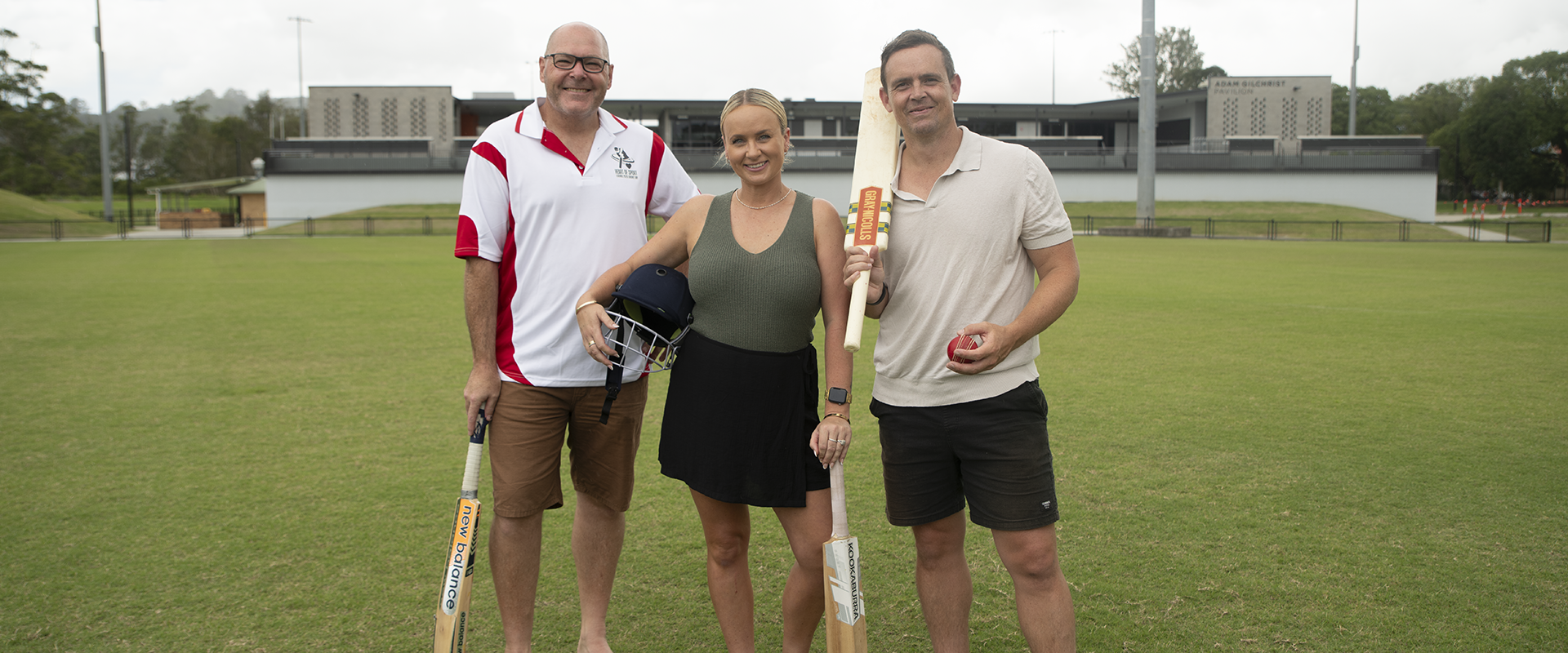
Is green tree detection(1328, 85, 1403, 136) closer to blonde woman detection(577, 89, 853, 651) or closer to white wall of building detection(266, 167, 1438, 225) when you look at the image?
white wall of building detection(266, 167, 1438, 225)

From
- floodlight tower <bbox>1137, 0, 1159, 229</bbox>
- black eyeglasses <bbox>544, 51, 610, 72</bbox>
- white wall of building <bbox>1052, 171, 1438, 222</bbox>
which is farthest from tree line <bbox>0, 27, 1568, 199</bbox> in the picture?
black eyeglasses <bbox>544, 51, 610, 72</bbox>

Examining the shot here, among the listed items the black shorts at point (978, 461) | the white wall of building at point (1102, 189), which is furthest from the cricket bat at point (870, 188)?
the white wall of building at point (1102, 189)

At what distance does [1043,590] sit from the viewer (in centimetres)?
274

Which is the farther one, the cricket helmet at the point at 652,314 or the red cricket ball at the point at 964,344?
the cricket helmet at the point at 652,314

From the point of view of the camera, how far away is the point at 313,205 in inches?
1896

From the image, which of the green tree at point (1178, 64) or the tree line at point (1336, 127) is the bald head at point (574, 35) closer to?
the tree line at point (1336, 127)

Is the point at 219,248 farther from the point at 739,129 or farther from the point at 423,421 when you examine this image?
the point at 739,129

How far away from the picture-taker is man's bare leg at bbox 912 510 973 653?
9.63 ft

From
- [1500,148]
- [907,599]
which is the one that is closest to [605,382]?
[907,599]

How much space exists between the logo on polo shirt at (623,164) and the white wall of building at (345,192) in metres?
47.0

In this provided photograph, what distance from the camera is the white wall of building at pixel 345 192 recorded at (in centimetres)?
4797

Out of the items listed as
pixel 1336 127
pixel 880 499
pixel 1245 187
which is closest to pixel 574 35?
pixel 880 499

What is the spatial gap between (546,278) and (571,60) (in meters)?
0.72

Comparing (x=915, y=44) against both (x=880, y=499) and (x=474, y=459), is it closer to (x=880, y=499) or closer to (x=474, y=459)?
(x=474, y=459)
